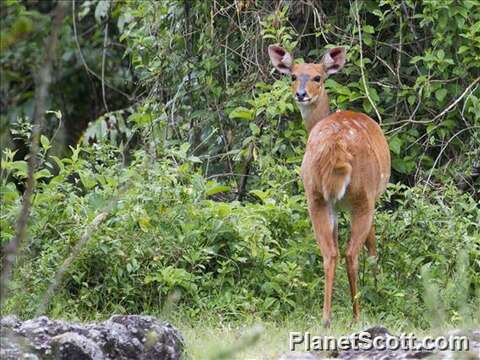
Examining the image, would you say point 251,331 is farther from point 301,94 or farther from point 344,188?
point 301,94

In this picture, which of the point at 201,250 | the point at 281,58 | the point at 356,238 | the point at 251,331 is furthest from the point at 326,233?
the point at 281,58

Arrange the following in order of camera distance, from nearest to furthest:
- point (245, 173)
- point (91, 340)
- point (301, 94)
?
point (91, 340) < point (301, 94) < point (245, 173)

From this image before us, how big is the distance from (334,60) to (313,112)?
48 cm

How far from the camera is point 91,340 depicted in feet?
12.9

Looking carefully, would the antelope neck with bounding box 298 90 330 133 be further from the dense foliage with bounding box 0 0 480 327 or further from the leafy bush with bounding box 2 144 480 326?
the leafy bush with bounding box 2 144 480 326

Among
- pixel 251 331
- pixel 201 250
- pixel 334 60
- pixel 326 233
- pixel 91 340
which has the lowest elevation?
pixel 201 250

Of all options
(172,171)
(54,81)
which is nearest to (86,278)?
(172,171)

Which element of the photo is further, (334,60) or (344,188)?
(334,60)

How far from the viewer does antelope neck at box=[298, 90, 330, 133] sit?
7.25 metres

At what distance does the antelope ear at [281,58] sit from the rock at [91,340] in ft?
11.4

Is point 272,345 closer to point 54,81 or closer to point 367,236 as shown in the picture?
point 367,236

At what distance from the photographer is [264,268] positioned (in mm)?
6371

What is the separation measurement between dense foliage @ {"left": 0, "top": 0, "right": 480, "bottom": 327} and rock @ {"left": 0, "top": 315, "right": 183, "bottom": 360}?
3.36ft

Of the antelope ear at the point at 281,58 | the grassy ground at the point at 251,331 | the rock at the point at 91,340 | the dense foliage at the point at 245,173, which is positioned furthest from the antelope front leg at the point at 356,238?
the rock at the point at 91,340
